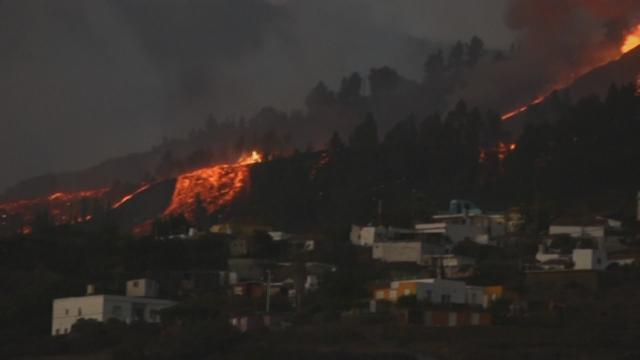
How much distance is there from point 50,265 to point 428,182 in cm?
3792

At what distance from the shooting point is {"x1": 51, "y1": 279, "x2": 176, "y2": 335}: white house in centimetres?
7388

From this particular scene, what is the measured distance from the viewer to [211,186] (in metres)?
140

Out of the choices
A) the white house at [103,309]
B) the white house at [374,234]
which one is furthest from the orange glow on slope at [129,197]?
the white house at [103,309]

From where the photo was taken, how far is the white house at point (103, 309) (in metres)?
73.9

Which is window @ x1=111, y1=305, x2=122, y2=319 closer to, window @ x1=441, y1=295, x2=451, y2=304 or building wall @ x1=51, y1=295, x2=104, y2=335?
building wall @ x1=51, y1=295, x2=104, y2=335

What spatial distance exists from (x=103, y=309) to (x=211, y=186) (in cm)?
6643

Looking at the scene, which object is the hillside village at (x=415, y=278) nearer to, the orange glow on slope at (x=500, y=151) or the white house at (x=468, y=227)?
the white house at (x=468, y=227)

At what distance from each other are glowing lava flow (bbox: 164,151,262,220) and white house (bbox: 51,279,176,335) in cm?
5349

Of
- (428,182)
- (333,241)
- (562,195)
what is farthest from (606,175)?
(333,241)

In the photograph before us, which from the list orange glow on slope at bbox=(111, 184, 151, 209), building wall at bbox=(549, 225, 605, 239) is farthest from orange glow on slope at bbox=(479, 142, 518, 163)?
orange glow on slope at bbox=(111, 184, 151, 209)

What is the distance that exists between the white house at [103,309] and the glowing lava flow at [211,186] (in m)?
53.5

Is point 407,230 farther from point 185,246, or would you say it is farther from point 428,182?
point 428,182

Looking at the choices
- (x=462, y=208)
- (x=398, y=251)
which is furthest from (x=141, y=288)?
(x=462, y=208)

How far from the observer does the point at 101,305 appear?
73938 mm
